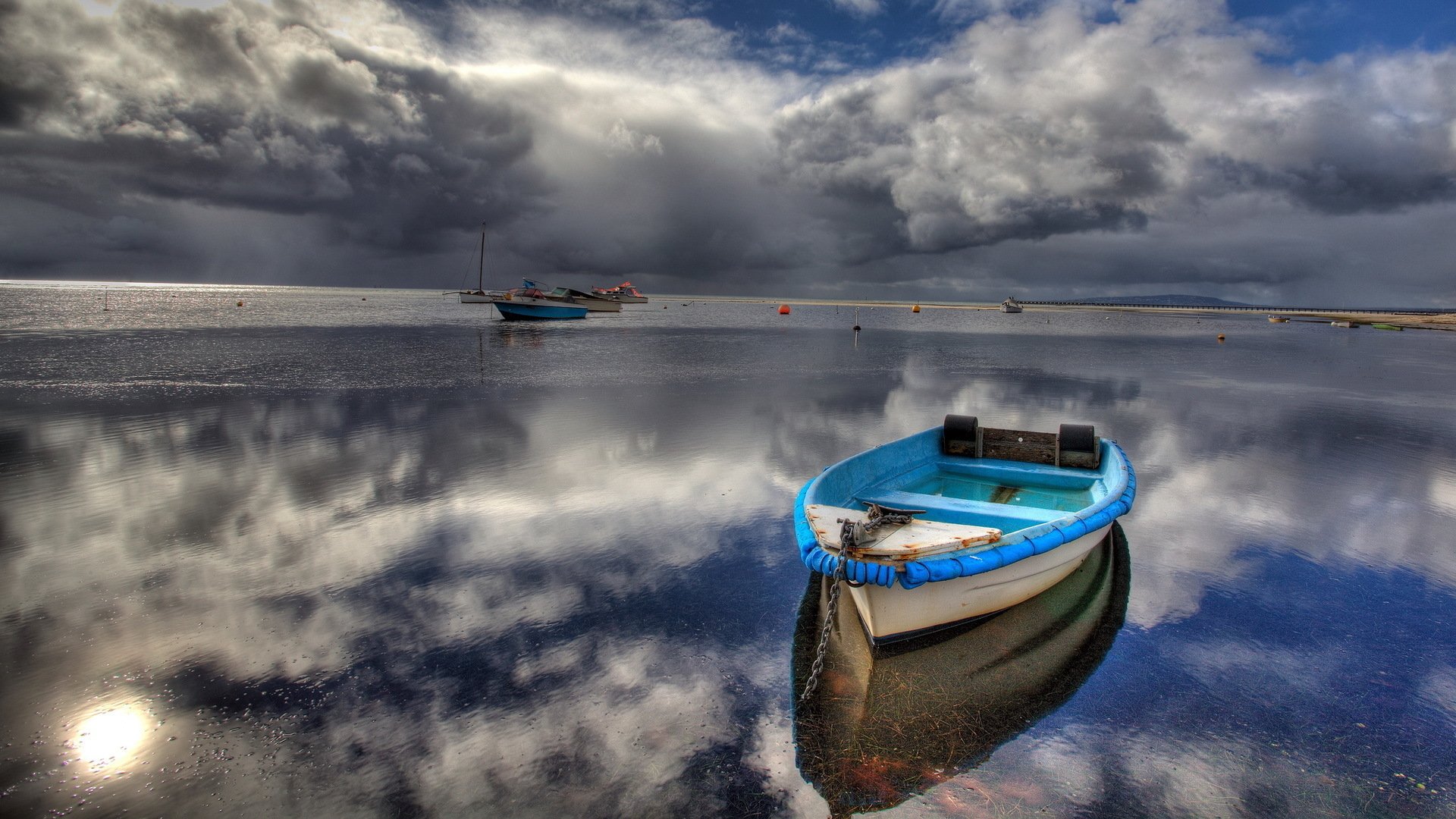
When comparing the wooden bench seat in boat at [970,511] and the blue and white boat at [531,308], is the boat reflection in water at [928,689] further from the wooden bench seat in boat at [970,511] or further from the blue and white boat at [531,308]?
the blue and white boat at [531,308]

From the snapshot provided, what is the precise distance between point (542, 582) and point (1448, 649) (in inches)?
387

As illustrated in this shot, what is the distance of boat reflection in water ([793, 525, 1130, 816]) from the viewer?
210 inches

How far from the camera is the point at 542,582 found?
8461 mm

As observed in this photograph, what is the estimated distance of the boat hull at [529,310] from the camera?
7781 cm

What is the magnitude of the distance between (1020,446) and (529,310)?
73.0m

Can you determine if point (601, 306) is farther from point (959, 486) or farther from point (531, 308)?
point (959, 486)

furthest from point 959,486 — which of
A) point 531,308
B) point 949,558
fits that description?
point 531,308

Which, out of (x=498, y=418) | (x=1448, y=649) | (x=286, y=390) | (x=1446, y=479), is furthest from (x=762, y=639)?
(x=286, y=390)

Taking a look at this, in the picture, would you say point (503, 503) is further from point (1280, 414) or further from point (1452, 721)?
point (1280, 414)

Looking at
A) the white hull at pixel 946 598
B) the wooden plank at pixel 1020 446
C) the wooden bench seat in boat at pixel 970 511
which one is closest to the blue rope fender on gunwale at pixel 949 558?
the white hull at pixel 946 598

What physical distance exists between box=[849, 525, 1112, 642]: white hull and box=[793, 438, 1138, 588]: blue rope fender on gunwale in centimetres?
20

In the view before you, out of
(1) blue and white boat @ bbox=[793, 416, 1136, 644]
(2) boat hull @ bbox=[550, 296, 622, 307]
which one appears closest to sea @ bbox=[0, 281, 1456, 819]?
(1) blue and white boat @ bbox=[793, 416, 1136, 644]

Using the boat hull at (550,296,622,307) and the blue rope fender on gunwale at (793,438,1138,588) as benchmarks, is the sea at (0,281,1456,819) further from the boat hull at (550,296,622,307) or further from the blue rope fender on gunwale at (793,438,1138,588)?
the boat hull at (550,296,622,307)

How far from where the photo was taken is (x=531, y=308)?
78375mm
